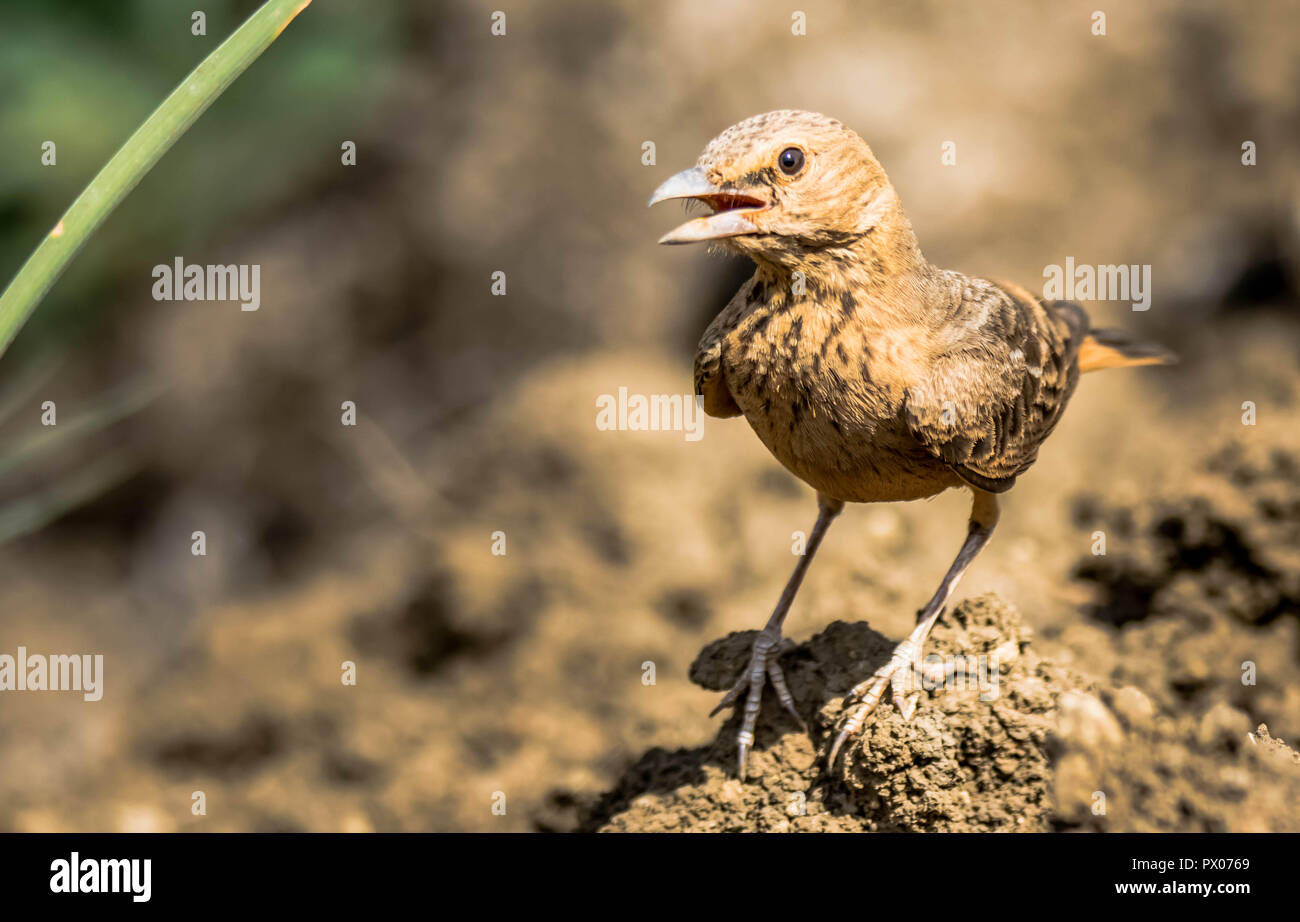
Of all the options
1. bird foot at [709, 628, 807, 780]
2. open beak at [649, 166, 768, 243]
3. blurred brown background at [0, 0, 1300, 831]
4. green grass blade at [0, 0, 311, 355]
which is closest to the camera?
green grass blade at [0, 0, 311, 355]

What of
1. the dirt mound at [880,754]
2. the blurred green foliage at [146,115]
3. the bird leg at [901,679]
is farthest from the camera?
the blurred green foliage at [146,115]

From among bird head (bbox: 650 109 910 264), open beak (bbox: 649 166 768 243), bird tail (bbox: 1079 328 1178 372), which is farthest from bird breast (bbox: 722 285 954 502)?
bird tail (bbox: 1079 328 1178 372)

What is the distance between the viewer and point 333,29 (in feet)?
26.8

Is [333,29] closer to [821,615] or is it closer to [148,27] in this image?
[148,27]

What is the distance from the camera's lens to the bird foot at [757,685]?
379 cm

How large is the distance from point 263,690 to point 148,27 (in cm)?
403

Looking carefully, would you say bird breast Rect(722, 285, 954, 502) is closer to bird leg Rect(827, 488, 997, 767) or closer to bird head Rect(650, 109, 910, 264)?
bird head Rect(650, 109, 910, 264)

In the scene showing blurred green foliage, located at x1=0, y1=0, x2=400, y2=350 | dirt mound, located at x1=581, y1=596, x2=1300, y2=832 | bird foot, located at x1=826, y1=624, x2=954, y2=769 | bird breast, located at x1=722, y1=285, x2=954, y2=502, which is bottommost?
dirt mound, located at x1=581, y1=596, x2=1300, y2=832

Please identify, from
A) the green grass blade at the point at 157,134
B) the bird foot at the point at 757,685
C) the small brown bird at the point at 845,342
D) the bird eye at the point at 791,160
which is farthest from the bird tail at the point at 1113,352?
the green grass blade at the point at 157,134

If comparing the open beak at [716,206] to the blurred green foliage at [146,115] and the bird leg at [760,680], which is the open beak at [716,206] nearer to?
the bird leg at [760,680]

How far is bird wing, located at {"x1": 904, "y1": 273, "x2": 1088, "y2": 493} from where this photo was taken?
3.44m

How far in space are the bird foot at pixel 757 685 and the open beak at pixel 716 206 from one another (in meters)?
1.36

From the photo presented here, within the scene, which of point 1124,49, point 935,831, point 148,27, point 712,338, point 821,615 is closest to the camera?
point 935,831

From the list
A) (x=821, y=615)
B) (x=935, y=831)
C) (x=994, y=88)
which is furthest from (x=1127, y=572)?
(x=994, y=88)
